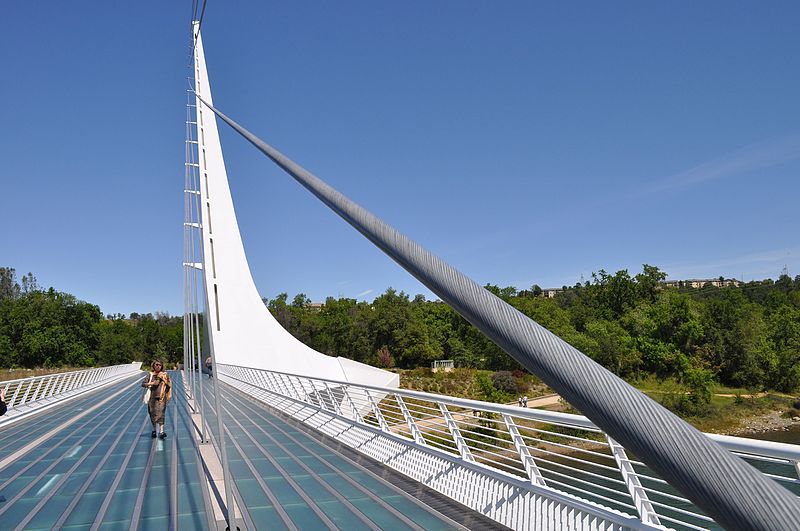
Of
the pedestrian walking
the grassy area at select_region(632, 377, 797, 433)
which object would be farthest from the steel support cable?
the grassy area at select_region(632, 377, 797, 433)

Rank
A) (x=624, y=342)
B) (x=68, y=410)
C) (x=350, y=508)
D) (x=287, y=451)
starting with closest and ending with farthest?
(x=350, y=508), (x=287, y=451), (x=68, y=410), (x=624, y=342)

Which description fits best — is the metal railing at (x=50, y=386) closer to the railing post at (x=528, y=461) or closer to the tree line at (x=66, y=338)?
the railing post at (x=528, y=461)

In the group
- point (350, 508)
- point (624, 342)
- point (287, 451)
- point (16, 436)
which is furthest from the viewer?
point (624, 342)

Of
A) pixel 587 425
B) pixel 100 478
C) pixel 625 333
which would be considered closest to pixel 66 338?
pixel 625 333

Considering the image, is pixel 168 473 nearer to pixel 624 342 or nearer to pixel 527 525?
pixel 527 525

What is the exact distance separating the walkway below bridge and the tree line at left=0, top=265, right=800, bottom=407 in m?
35.7

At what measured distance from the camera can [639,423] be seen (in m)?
0.81

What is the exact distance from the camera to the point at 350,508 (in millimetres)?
4527

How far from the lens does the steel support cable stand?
2.37 ft

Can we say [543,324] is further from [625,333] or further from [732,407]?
[732,407]

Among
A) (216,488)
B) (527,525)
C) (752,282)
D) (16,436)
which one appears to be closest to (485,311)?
(527,525)

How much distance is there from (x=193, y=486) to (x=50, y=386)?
1712cm

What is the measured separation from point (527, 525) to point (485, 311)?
10.7ft

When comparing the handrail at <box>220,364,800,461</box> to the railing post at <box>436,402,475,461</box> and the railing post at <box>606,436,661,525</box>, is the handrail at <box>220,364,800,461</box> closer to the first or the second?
the railing post at <box>436,402,475,461</box>
